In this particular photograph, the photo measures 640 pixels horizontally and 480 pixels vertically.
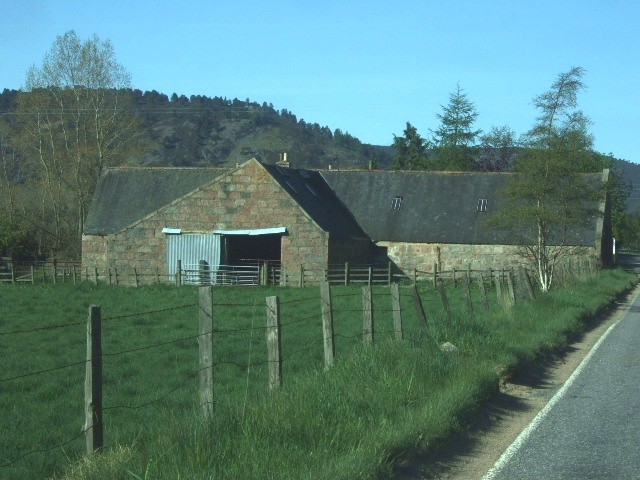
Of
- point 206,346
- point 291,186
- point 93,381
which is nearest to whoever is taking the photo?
point 93,381

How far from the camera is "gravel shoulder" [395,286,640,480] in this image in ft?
26.1

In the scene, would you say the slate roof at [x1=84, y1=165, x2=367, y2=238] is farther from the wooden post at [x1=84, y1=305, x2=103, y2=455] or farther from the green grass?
the wooden post at [x1=84, y1=305, x2=103, y2=455]

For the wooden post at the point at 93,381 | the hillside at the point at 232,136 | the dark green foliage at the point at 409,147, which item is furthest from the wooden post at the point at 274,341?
the hillside at the point at 232,136

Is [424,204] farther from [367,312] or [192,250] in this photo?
[367,312]

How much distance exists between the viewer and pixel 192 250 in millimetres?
39688

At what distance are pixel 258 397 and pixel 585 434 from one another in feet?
10.7

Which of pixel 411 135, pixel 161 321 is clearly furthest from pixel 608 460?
pixel 411 135

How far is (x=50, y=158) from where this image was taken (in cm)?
6241

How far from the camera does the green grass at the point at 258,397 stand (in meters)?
7.05

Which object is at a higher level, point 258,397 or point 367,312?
point 367,312

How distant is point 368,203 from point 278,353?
40310 mm

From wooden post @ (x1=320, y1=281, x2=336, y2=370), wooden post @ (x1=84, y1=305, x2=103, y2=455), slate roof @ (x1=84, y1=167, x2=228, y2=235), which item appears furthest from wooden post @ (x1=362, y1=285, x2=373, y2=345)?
slate roof @ (x1=84, y1=167, x2=228, y2=235)

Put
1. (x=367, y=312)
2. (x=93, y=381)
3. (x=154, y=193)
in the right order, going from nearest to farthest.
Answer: (x=93, y=381) < (x=367, y=312) < (x=154, y=193)

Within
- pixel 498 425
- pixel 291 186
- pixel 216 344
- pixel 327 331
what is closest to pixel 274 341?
pixel 327 331
